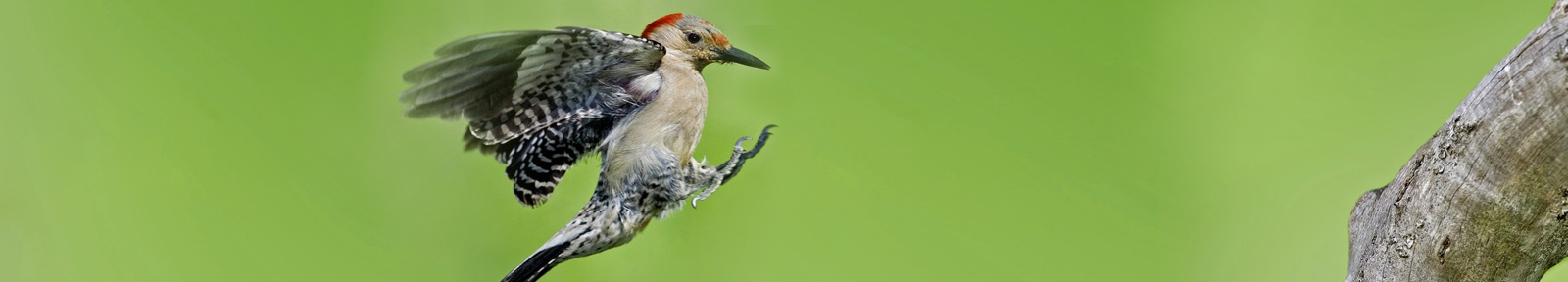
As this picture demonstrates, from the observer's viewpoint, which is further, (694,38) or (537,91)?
(694,38)

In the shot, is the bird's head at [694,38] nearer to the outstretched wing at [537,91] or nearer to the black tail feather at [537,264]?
the outstretched wing at [537,91]

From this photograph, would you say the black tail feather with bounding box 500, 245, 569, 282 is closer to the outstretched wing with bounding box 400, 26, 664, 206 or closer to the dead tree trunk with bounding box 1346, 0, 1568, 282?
the outstretched wing with bounding box 400, 26, 664, 206

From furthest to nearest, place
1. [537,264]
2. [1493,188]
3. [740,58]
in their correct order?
[740,58] → [537,264] → [1493,188]

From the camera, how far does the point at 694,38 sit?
1.46m

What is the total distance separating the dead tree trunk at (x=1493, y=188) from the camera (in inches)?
32.1

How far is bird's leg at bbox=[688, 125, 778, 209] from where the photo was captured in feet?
4.65

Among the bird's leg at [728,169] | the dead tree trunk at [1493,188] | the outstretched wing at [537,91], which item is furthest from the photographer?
the bird's leg at [728,169]

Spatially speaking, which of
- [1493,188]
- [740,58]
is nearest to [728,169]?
[740,58]

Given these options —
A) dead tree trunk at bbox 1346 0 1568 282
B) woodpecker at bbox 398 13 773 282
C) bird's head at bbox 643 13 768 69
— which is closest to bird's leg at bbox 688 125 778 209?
woodpecker at bbox 398 13 773 282

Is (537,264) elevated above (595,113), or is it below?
below

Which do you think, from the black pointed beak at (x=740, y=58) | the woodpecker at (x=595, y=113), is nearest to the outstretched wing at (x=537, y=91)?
the woodpecker at (x=595, y=113)

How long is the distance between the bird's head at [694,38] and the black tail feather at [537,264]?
0.33 meters

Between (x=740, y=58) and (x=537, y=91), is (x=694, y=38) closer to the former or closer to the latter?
(x=740, y=58)

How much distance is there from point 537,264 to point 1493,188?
1049mm
